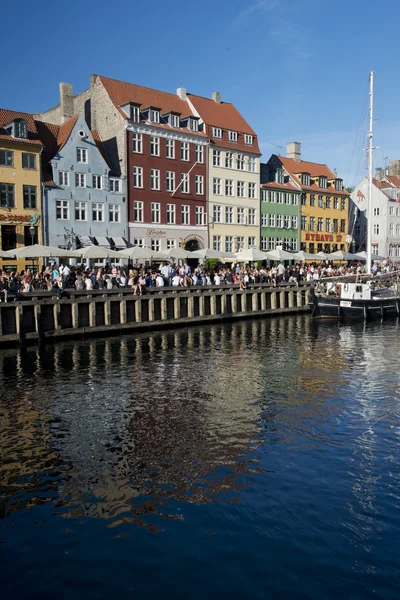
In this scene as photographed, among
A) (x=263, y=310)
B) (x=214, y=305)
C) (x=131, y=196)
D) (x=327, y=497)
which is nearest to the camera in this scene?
(x=327, y=497)

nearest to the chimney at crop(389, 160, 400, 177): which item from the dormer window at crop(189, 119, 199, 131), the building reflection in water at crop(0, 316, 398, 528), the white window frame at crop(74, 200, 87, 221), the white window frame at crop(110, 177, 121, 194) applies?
the dormer window at crop(189, 119, 199, 131)

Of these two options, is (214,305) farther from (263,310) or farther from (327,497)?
(327,497)

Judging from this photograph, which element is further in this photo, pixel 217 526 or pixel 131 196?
pixel 131 196

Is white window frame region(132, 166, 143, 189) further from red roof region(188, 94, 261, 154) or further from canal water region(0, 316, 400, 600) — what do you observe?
canal water region(0, 316, 400, 600)

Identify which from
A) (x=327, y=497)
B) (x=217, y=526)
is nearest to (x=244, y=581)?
(x=217, y=526)

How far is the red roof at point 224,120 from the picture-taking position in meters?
58.5

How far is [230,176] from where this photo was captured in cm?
6006

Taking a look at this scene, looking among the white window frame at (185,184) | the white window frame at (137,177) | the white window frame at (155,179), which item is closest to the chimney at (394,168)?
the white window frame at (185,184)

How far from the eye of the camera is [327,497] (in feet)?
33.9

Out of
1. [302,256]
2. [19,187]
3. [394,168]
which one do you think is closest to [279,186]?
[302,256]

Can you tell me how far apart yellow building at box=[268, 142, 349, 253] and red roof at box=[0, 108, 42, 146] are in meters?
31.1

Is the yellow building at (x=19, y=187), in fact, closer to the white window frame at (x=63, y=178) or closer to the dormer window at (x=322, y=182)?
the white window frame at (x=63, y=178)

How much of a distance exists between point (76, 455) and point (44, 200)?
3524 cm

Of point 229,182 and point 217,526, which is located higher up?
point 229,182
